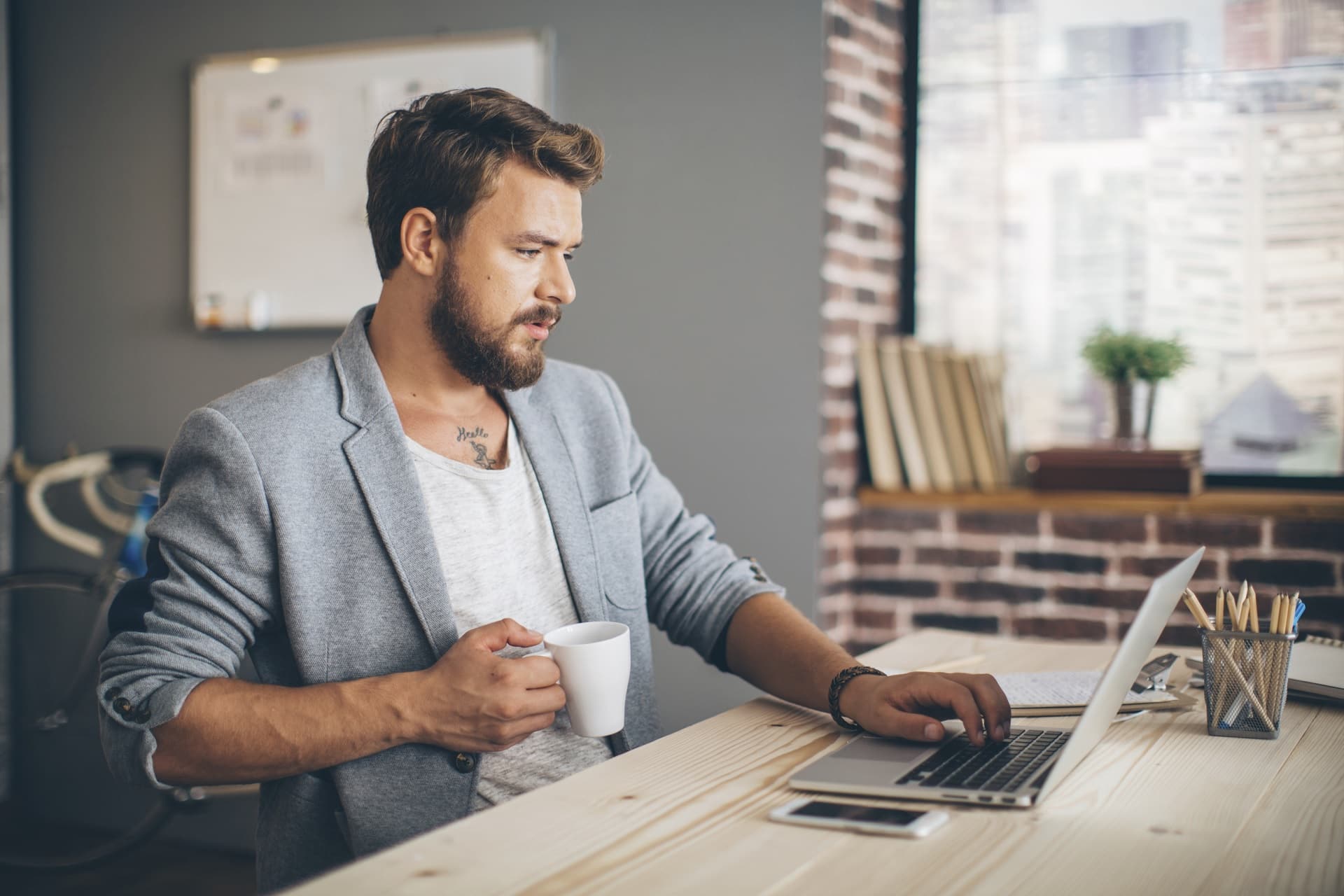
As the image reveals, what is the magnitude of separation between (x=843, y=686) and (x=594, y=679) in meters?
0.29

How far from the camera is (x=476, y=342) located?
1519 mm

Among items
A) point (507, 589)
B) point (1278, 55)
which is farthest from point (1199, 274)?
point (507, 589)

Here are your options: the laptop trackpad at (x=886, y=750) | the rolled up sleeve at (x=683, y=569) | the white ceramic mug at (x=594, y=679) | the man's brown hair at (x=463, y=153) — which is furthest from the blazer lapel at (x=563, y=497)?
the laptop trackpad at (x=886, y=750)

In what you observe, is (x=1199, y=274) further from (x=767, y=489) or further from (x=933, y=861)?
(x=933, y=861)

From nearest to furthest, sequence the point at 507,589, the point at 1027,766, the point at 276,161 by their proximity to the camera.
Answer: the point at 1027,766, the point at 507,589, the point at 276,161

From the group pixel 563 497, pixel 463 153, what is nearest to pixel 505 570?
pixel 563 497

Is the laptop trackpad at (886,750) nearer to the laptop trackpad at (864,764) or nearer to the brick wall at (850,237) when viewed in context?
the laptop trackpad at (864,764)

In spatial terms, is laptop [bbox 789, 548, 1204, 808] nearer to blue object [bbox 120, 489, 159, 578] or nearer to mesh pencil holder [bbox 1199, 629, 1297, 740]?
mesh pencil holder [bbox 1199, 629, 1297, 740]

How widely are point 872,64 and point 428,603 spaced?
6.18 feet

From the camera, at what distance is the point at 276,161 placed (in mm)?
3025

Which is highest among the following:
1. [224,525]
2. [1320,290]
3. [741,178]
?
[741,178]

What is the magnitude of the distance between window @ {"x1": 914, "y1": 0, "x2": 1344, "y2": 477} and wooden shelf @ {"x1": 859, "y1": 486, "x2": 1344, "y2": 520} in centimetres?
21

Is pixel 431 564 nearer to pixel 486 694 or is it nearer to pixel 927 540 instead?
pixel 486 694

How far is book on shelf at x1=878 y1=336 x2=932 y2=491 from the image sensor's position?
2.66m
